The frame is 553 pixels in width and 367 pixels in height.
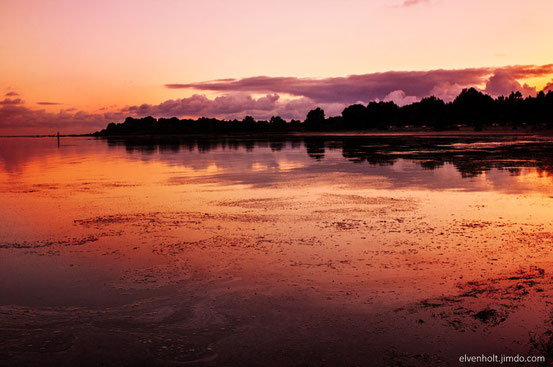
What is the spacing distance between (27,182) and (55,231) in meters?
13.6

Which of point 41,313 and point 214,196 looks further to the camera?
point 214,196

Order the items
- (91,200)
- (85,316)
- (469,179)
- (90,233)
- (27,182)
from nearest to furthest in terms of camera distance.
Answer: (85,316)
(90,233)
(91,200)
(469,179)
(27,182)

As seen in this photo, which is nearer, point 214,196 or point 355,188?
point 214,196

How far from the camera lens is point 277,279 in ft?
27.3

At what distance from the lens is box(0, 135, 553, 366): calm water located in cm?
595

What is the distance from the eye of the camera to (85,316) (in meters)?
6.84

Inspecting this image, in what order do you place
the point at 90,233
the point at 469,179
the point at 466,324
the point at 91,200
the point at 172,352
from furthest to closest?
the point at 469,179 < the point at 91,200 < the point at 90,233 < the point at 466,324 < the point at 172,352

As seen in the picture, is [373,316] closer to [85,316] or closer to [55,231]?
[85,316]

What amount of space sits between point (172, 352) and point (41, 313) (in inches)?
102

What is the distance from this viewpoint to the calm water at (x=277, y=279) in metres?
5.95

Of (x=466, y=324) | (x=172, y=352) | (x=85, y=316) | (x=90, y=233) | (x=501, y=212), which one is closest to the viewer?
(x=172, y=352)

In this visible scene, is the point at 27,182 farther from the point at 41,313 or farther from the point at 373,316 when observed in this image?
the point at 373,316

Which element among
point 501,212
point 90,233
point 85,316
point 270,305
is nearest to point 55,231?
point 90,233

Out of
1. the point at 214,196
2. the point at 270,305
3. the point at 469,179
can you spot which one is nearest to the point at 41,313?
the point at 270,305
